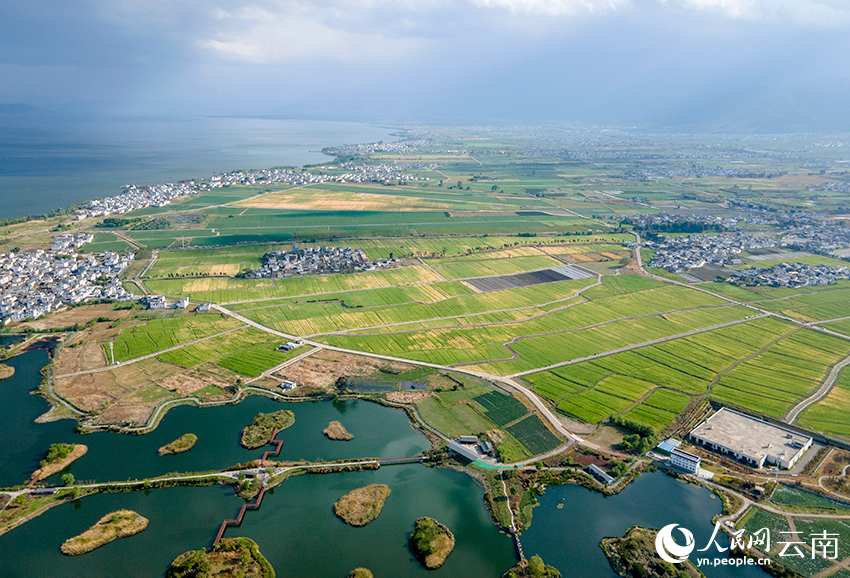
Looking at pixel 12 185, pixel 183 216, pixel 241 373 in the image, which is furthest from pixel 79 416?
pixel 12 185

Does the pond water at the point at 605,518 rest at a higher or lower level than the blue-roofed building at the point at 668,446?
lower

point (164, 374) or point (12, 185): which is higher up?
point (12, 185)

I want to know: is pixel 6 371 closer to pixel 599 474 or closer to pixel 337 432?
pixel 337 432

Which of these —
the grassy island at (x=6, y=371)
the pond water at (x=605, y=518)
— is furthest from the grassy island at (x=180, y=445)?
the pond water at (x=605, y=518)

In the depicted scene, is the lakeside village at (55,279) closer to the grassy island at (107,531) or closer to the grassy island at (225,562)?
the grassy island at (107,531)

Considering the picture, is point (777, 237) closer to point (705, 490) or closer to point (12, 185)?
point (705, 490)

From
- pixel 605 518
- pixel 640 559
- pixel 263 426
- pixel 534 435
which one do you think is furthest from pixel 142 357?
pixel 640 559

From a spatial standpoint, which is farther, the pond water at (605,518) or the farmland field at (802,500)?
the farmland field at (802,500)
